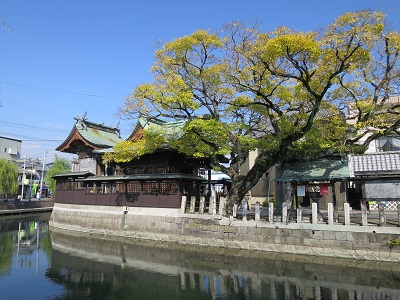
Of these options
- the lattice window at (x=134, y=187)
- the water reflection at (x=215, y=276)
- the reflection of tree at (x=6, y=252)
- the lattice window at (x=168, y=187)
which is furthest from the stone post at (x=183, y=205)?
the reflection of tree at (x=6, y=252)

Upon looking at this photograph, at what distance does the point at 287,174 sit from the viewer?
70.4 feet

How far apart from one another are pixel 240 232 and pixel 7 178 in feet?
140

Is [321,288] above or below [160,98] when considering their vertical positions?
below

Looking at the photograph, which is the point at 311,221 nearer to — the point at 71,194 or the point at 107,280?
the point at 107,280

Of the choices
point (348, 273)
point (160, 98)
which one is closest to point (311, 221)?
point (348, 273)

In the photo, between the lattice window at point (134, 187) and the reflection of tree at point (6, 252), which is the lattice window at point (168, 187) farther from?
the reflection of tree at point (6, 252)

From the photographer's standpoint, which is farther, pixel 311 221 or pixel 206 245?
pixel 206 245

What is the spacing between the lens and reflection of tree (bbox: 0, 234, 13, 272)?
62.1 ft

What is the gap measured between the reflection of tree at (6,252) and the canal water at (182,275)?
0.19 feet

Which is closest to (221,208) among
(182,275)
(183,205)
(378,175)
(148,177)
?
(183,205)

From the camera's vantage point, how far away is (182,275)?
55.8 feet

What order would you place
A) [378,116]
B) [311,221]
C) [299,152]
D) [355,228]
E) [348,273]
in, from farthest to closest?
[299,152], [378,116], [311,221], [355,228], [348,273]

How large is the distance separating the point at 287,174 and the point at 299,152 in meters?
2.38

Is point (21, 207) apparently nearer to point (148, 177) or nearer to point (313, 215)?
point (148, 177)
